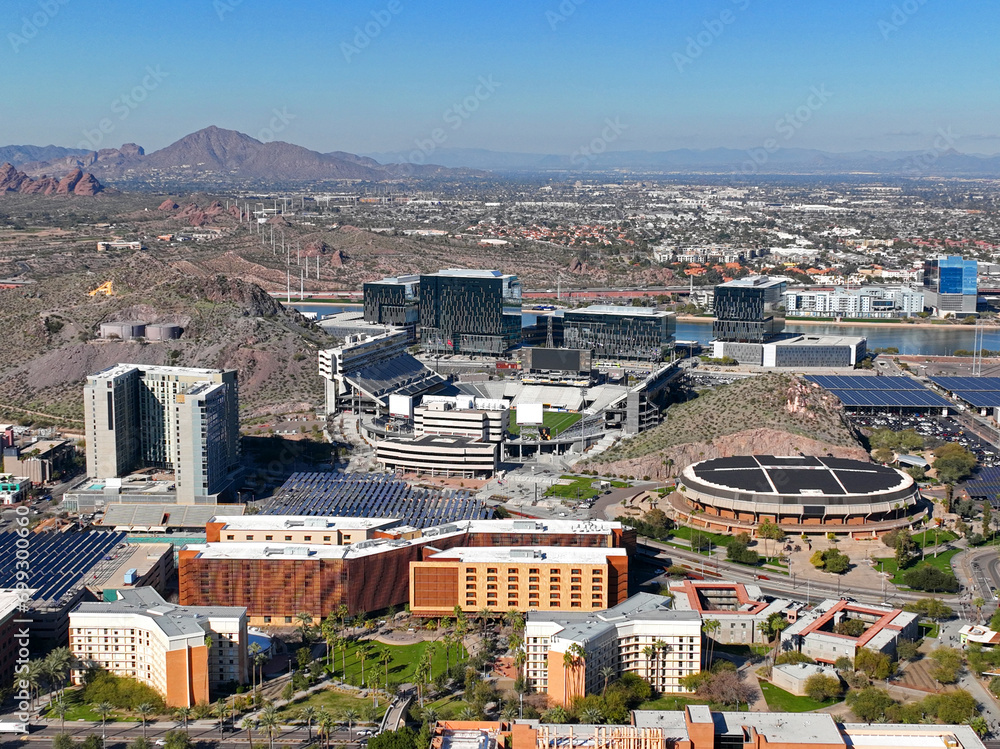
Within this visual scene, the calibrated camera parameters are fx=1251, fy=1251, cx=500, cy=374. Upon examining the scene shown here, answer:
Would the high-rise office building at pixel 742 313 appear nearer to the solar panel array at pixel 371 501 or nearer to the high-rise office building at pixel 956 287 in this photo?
the high-rise office building at pixel 956 287

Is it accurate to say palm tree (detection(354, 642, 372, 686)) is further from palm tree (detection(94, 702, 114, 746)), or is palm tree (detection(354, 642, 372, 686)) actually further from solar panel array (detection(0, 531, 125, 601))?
solar panel array (detection(0, 531, 125, 601))

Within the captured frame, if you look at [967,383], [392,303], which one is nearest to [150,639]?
[967,383]

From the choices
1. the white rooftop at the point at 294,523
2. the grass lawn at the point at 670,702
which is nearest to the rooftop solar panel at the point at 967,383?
the white rooftop at the point at 294,523

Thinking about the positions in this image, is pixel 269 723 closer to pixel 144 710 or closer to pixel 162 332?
pixel 144 710

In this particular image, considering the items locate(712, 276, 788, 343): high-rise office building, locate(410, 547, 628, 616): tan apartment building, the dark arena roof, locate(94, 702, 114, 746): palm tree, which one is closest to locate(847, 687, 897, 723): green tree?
locate(410, 547, 628, 616): tan apartment building

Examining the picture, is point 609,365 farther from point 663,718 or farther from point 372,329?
point 663,718
